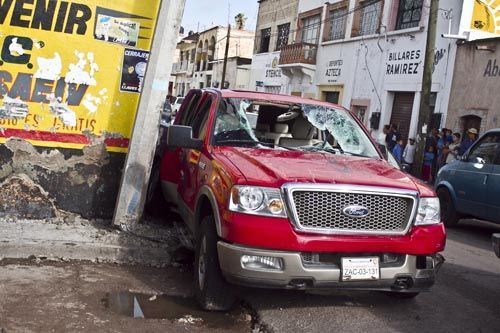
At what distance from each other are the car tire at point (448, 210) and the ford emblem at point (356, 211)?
593 cm

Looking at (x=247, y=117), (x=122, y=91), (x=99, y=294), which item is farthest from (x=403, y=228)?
(x=122, y=91)

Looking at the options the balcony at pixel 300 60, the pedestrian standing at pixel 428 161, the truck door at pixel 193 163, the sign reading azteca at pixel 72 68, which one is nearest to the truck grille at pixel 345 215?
the truck door at pixel 193 163

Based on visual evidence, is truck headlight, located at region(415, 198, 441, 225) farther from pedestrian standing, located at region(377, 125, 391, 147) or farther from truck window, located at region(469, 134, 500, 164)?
pedestrian standing, located at region(377, 125, 391, 147)

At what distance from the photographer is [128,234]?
5.90 meters

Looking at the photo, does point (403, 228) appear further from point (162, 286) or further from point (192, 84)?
point (192, 84)

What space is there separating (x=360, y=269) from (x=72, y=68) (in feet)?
12.3

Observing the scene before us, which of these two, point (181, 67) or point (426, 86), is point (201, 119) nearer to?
point (426, 86)

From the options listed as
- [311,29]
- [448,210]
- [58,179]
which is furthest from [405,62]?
[58,179]

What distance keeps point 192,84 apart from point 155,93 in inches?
1946

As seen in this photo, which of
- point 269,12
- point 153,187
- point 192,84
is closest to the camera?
point 153,187

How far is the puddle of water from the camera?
4.23m

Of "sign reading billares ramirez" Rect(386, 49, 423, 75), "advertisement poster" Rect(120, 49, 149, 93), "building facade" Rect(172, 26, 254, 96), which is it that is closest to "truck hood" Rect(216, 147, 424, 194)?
"advertisement poster" Rect(120, 49, 149, 93)

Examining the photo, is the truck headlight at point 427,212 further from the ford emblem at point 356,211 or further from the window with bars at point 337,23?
the window with bars at point 337,23

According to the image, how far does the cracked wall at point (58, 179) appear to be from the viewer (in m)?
5.86
